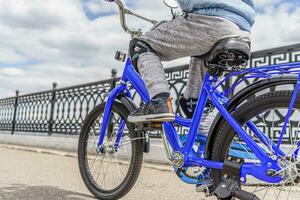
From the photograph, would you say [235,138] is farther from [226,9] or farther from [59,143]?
[59,143]

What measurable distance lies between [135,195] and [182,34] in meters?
1.50

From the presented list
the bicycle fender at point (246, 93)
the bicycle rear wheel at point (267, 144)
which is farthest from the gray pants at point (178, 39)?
the bicycle rear wheel at point (267, 144)

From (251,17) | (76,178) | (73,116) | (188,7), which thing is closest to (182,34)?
(188,7)

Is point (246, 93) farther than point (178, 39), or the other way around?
point (178, 39)

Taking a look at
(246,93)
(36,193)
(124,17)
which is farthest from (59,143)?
(246,93)

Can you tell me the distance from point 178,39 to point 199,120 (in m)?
0.51

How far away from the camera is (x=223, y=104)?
7.05 ft

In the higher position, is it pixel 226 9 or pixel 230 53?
pixel 226 9

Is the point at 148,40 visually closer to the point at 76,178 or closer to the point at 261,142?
the point at 261,142

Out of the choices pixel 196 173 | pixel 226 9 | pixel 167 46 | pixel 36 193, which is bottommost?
pixel 36 193

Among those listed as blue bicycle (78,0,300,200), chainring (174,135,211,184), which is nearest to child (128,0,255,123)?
blue bicycle (78,0,300,200)

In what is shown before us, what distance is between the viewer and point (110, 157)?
3.02 m

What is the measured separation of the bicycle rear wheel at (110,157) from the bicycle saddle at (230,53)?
0.90m

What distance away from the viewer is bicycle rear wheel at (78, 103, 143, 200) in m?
2.79
